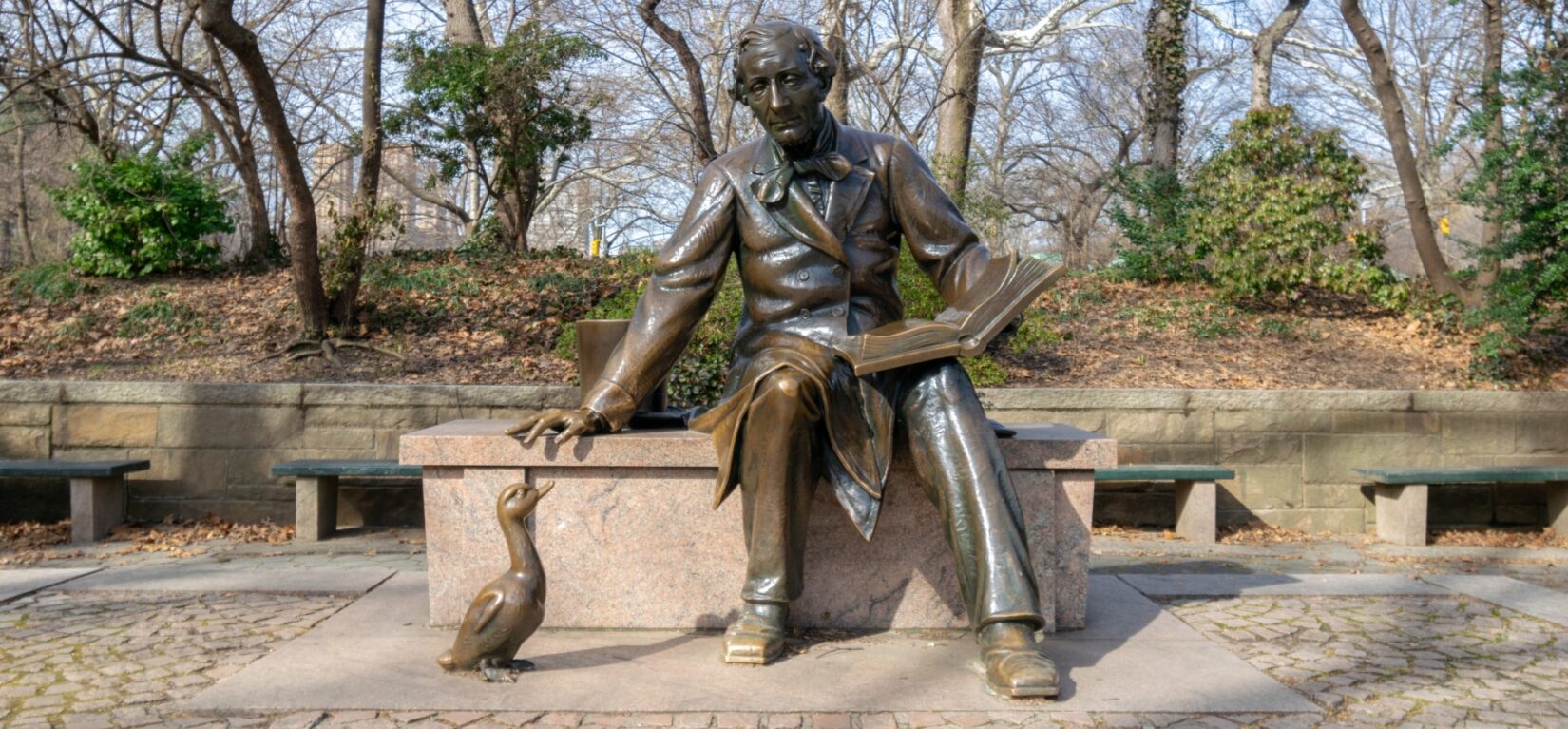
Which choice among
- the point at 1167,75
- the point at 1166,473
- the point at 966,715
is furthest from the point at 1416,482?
the point at 1167,75

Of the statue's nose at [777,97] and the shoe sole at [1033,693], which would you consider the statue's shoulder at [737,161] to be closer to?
the statue's nose at [777,97]

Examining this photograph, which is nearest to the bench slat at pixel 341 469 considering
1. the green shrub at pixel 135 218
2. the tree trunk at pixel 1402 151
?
the green shrub at pixel 135 218

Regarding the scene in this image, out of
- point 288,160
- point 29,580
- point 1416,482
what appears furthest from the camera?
point 288,160

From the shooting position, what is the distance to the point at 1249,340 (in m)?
10.1

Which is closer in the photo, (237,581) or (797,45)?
(797,45)

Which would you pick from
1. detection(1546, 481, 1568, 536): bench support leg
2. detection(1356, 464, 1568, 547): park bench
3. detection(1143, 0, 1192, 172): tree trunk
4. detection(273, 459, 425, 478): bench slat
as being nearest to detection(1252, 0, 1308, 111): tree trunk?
detection(1143, 0, 1192, 172): tree trunk

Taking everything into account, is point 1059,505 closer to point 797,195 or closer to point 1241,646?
point 1241,646

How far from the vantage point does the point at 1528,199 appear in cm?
900

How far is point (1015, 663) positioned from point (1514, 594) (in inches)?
113

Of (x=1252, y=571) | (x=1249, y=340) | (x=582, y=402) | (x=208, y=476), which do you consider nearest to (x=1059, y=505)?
(x=582, y=402)

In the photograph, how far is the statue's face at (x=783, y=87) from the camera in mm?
3906

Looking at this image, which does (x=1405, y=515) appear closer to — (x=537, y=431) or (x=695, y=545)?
(x=695, y=545)

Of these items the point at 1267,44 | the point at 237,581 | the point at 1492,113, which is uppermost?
the point at 1267,44

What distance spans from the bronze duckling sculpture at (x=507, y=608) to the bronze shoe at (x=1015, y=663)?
1.34 meters
